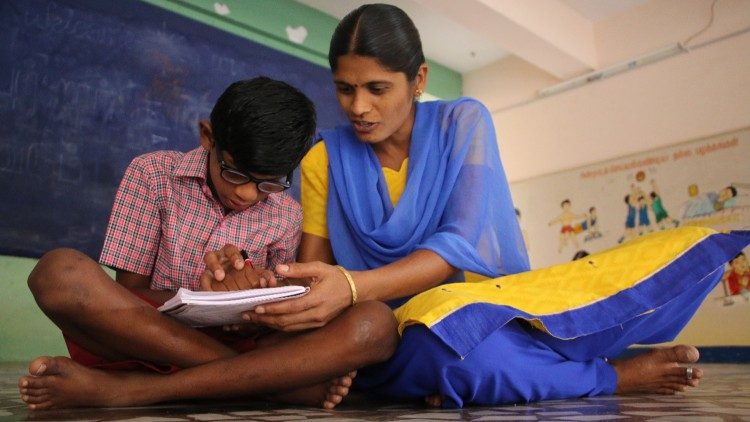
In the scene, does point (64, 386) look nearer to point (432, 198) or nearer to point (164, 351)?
point (164, 351)

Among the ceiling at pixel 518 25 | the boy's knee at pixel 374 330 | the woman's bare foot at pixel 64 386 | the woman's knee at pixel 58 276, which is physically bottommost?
the woman's bare foot at pixel 64 386

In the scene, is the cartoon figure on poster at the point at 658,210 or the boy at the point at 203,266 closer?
the boy at the point at 203,266

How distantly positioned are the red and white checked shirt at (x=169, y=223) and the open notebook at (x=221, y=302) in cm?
30

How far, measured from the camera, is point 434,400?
131cm

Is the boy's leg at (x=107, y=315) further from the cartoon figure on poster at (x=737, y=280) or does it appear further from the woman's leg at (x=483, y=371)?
the cartoon figure on poster at (x=737, y=280)

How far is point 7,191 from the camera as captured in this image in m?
3.18

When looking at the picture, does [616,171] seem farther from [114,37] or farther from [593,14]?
[114,37]

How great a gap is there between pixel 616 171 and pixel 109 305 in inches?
166

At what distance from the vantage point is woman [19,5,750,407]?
4.05ft

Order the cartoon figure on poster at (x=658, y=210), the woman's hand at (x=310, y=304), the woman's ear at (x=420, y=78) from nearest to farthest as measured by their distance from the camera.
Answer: the woman's hand at (x=310, y=304)
the woman's ear at (x=420, y=78)
the cartoon figure on poster at (x=658, y=210)

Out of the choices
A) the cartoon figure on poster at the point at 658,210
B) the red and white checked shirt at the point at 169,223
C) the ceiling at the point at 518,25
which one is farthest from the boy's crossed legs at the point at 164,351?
the cartoon figure on poster at the point at 658,210

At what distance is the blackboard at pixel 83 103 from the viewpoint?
3260 millimetres

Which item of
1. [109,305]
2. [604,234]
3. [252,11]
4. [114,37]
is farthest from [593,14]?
[109,305]

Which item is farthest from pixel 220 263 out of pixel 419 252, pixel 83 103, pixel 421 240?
pixel 83 103
